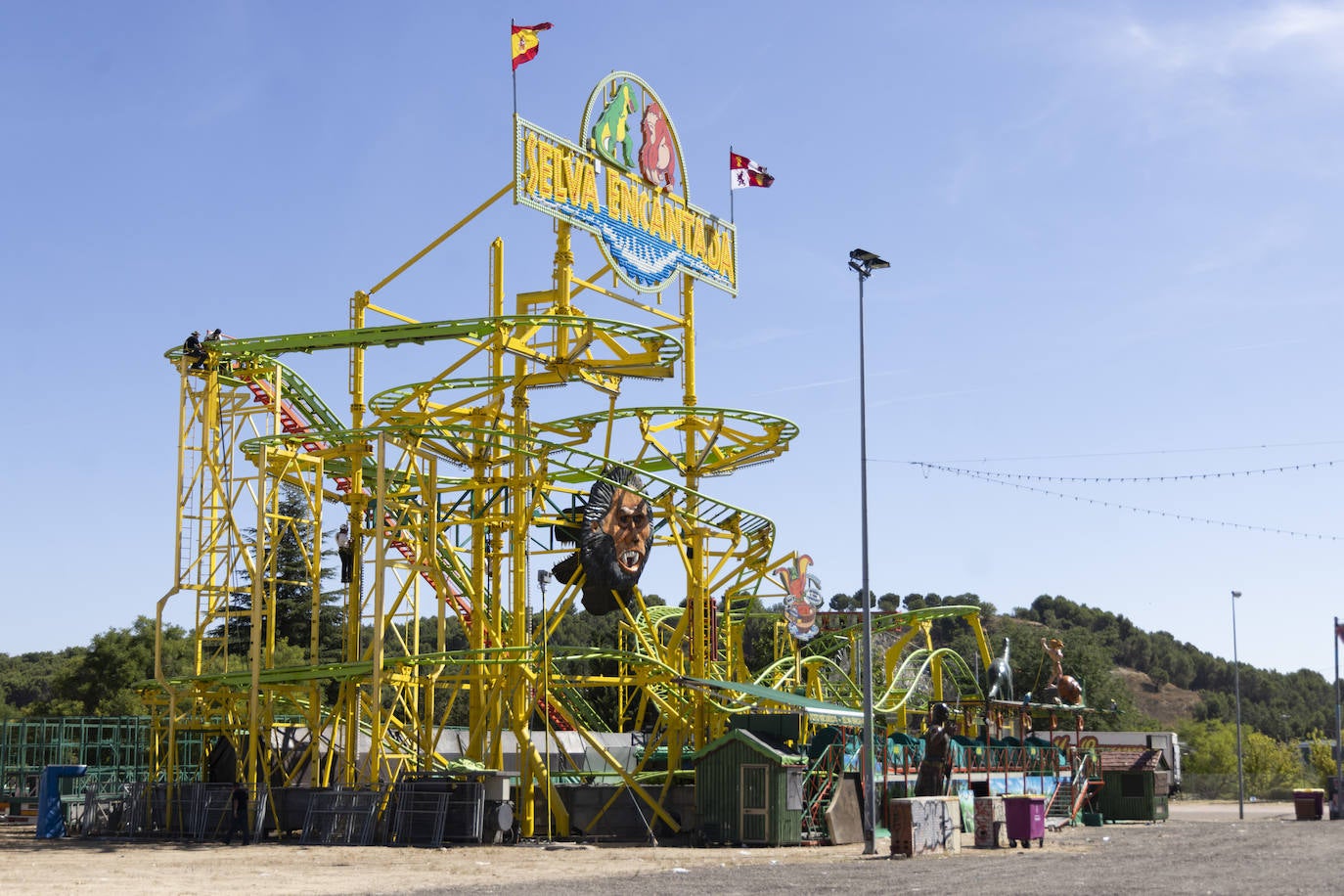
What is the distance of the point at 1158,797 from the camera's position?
45844 mm

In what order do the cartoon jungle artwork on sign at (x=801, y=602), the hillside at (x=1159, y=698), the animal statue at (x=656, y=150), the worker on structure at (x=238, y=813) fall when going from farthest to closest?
the hillside at (x=1159, y=698) → the cartoon jungle artwork on sign at (x=801, y=602) → the animal statue at (x=656, y=150) → the worker on structure at (x=238, y=813)

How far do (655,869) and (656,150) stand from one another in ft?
68.3

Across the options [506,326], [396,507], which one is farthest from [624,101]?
[396,507]

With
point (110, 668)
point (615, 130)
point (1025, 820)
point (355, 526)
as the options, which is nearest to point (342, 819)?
point (355, 526)

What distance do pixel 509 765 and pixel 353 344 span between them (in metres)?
15.5

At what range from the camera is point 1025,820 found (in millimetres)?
29797

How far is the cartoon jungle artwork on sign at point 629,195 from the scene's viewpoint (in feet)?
109

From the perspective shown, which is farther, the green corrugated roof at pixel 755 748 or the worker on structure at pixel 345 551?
the worker on structure at pixel 345 551

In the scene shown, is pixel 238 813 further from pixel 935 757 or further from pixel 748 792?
pixel 935 757

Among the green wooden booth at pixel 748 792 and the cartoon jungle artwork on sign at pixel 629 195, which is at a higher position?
the cartoon jungle artwork on sign at pixel 629 195

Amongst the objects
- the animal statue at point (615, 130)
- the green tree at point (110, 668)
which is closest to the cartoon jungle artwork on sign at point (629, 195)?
the animal statue at point (615, 130)

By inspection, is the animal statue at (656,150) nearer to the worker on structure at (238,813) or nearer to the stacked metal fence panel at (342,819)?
the stacked metal fence panel at (342,819)

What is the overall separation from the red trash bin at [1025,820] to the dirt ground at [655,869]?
0.44 metres

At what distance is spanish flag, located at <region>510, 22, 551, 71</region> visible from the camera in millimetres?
33812
